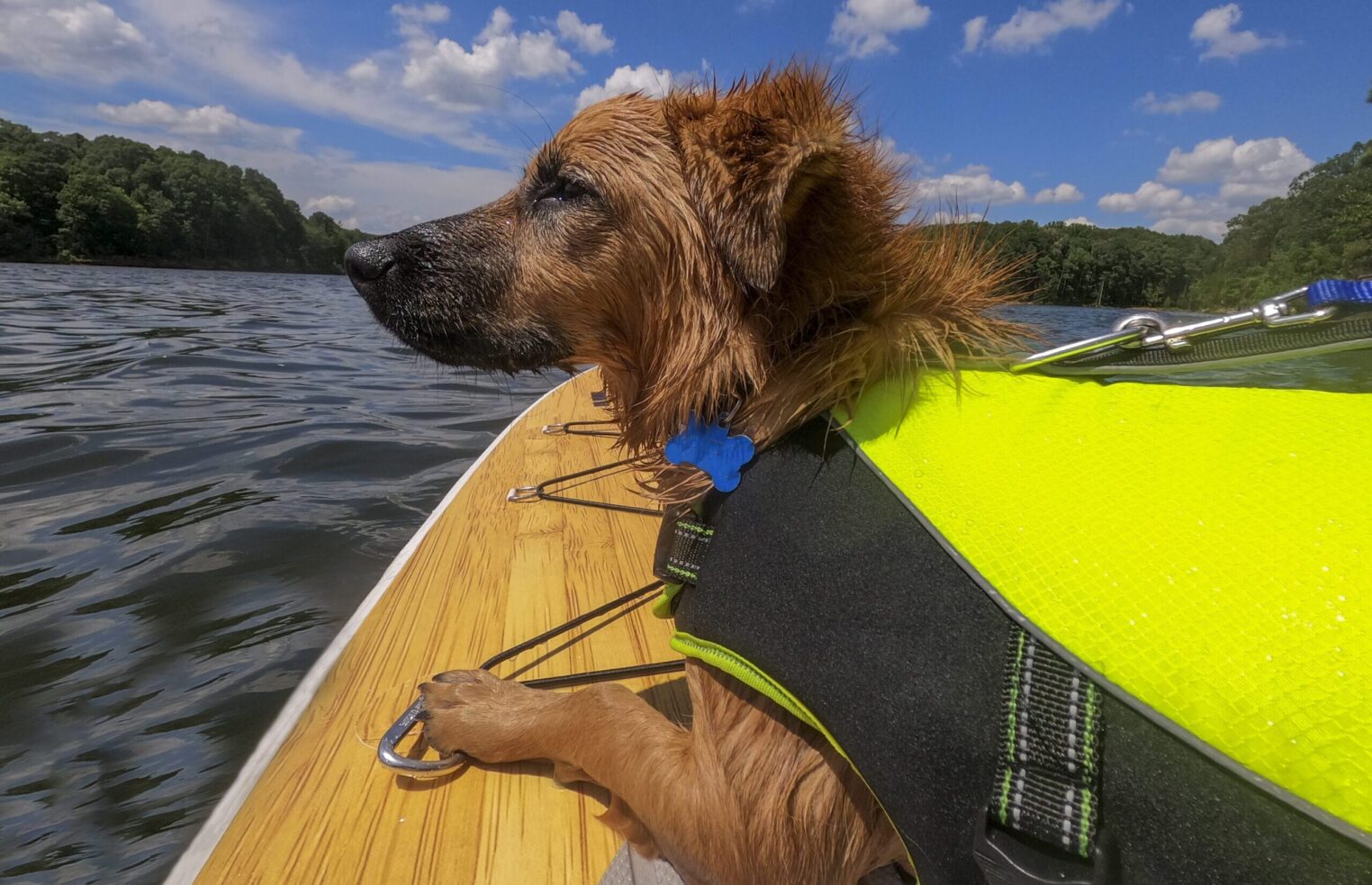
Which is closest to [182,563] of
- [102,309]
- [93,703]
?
[93,703]

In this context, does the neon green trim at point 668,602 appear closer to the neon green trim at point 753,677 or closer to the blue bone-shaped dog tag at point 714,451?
the neon green trim at point 753,677

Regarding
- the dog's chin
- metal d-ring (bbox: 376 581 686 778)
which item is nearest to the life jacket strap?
metal d-ring (bbox: 376 581 686 778)

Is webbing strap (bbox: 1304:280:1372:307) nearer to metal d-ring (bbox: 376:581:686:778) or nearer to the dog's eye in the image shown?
the dog's eye

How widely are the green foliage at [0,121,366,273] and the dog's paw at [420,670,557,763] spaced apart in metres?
54.1

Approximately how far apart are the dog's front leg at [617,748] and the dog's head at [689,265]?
77 cm

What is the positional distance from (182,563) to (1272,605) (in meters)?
4.67

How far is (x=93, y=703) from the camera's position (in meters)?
2.74

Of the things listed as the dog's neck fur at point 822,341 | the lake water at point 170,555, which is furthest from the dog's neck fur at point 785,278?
the lake water at point 170,555

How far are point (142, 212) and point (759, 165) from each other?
86.7 m

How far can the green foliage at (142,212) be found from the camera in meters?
57.6

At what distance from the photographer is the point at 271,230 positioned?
83875mm

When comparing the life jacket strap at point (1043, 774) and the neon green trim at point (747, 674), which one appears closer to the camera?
the life jacket strap at point (1043, 774)

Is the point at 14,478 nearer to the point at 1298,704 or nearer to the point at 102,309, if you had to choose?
the point at 1298,704

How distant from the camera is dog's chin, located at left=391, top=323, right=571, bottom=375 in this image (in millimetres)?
2217
